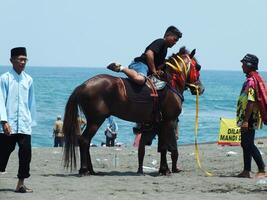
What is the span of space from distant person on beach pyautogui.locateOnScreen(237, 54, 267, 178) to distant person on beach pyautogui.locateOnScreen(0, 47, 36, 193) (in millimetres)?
4015

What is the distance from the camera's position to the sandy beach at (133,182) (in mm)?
10875

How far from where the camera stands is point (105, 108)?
13.4 metres

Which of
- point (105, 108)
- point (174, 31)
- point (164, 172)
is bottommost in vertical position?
point (164, 172)

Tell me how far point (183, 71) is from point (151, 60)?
2.60 feet

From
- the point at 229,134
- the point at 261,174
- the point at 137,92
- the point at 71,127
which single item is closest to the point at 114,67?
the point at 137,92

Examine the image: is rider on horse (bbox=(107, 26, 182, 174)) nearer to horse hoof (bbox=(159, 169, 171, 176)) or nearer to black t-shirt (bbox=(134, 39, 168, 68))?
black t-shirt (bbox=(134, 39, 168, 68))

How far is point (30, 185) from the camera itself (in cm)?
1152

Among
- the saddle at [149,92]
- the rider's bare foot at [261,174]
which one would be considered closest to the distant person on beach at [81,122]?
the saddle at [149,92]

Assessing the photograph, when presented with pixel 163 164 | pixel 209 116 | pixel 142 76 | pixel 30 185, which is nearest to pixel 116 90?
pixel 142 76

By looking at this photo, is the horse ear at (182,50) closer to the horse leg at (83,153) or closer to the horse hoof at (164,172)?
the horse hoof at (164,172)

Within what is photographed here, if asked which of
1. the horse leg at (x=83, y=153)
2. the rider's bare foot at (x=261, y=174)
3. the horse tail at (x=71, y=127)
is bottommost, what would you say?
the rider's bare foot at (x=261, y=174)

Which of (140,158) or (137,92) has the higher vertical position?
(137,92)

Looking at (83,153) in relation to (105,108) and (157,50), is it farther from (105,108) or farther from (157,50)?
(157,50)

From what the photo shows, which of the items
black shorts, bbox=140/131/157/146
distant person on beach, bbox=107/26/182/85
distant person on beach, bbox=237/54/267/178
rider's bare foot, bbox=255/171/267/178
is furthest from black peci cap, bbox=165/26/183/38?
rider's bare foot, bbox=255/171/267/178
